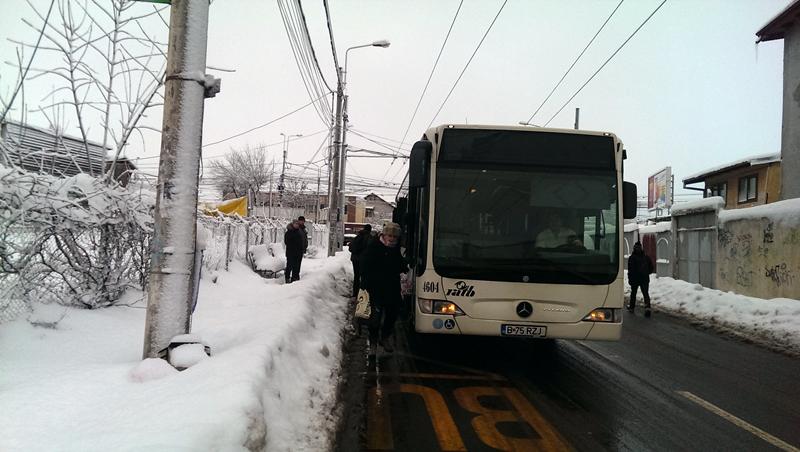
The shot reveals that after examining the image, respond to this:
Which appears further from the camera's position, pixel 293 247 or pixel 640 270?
pixel 293 247

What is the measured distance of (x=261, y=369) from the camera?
4141 mm

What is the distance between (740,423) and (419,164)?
4.09 m

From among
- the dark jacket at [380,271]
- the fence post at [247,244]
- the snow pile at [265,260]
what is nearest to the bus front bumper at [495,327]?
the dark jacket at [380,271]

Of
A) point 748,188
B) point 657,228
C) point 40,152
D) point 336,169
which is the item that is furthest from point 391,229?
point 748,188

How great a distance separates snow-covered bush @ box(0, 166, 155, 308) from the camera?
4.90m

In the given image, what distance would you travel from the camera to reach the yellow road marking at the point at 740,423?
4258 mm

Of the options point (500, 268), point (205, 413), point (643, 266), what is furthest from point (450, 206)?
point (643, 266)

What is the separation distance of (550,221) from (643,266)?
7.85 meters

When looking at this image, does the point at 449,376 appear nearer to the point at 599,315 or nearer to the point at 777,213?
the point at 599,315

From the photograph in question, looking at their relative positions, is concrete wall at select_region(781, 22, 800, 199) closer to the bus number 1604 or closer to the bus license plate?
the bus license plate

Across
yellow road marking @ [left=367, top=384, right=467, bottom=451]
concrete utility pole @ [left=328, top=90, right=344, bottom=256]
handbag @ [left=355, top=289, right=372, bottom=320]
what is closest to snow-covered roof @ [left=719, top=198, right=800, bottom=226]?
handbag @ [left=355, top=289, right=372, bottom=320]

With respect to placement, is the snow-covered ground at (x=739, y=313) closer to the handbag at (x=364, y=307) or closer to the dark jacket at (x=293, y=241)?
the handbag at (x=364, y=307)

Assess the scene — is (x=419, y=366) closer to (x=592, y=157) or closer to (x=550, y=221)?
(x=550, y=221)

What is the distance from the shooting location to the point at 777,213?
539 inches
